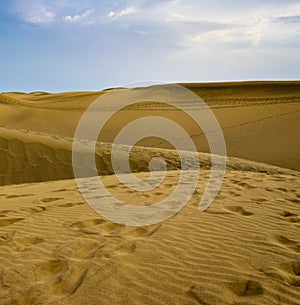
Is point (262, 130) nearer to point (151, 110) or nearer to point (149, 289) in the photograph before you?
point (151, 110)

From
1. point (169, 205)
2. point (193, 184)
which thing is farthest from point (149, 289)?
point (193, 184)

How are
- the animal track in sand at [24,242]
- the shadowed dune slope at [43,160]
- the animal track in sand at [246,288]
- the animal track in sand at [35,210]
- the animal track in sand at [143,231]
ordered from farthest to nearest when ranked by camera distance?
1. the shadowed dune slope at [43,160]
2. the animal track in sand at [35,210]
3. the animal track in sand at [143,231]
4. the animal track in sand at [24,242]
5. the animal track in sand at [246,288]

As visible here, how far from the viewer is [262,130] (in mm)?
17141

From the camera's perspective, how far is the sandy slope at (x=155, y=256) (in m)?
2.47

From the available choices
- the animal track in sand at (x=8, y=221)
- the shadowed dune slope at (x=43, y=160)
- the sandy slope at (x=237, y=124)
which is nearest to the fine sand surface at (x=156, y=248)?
the animal track in sand at (x=8, y=221)

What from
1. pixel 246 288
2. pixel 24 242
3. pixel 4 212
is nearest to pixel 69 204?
pixel 4 212

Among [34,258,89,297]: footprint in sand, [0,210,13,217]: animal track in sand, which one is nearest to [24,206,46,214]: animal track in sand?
[0,210,13,217]: animal track in sand

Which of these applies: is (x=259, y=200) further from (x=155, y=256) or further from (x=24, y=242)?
(x=24, y=242)

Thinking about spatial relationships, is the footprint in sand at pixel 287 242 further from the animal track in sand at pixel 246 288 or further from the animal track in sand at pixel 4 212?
the animal track in sand at pixel 4 212

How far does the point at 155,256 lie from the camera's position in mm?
3100

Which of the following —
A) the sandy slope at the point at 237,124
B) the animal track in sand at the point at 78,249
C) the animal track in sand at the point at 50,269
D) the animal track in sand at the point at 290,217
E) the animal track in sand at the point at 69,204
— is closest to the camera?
the animal track in sand at the point at 50,269

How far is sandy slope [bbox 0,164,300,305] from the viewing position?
2475 mm

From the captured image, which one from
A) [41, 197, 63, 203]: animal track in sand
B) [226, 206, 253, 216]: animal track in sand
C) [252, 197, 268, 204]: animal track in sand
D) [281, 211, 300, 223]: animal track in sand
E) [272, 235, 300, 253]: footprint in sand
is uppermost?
[41, 197, 63, 203]: animal track in sand

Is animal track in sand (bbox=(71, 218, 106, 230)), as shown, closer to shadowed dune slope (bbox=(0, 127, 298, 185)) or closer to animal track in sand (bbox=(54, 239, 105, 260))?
animal track in sand (bbox=(54, 239, 105, 260))
